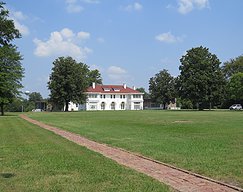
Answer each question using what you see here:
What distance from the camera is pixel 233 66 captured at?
11594cm

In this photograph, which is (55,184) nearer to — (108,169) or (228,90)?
(108,169)

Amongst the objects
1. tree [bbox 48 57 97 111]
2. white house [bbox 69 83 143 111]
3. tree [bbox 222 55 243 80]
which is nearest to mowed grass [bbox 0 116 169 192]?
tree [bbox 48 57 97 111]

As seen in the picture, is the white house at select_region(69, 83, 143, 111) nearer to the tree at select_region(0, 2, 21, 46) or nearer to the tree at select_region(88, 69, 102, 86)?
the tree at select_region(88, 69, 102, 86)

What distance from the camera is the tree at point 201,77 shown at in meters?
90.3

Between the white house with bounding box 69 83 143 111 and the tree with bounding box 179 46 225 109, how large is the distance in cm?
3972

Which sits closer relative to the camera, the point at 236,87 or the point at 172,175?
the point at 172,175

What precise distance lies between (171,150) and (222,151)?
1.96m

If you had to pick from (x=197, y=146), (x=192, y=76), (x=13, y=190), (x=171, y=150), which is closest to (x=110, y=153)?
(x=171, y=150)

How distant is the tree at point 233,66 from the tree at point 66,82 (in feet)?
156

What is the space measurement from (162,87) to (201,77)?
1599 inches

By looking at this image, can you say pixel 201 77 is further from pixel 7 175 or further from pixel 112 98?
pixel 7 175

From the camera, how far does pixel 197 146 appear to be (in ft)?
50.8

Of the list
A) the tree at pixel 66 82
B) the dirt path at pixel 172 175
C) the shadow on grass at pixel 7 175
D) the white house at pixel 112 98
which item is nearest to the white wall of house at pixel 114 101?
the white house at pixel 112 98

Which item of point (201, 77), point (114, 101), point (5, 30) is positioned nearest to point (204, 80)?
point (201, 77)
